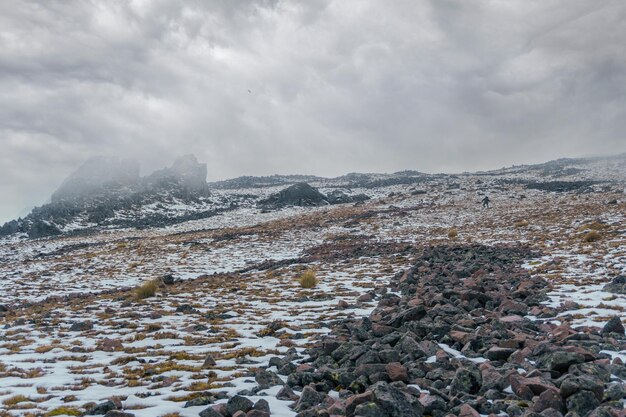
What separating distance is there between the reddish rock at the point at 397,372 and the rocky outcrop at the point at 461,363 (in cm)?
2

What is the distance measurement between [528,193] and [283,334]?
70946mm

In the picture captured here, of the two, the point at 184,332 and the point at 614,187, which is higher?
the point at 614,187

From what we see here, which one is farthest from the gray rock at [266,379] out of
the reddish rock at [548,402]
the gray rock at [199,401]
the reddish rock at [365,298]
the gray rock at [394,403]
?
the reddish rock at [365,298]

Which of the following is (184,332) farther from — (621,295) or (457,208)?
(457,208)

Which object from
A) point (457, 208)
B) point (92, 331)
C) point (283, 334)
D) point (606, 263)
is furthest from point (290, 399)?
point (457, 208)

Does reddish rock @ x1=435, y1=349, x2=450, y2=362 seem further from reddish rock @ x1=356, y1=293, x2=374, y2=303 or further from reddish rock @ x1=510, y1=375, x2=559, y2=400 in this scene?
reddish rock @ x1=356, y1=293, x2=374, y2=303

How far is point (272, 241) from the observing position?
45469 mm

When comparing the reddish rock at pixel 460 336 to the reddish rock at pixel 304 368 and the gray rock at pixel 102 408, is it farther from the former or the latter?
the gray rock at pixel 102 408

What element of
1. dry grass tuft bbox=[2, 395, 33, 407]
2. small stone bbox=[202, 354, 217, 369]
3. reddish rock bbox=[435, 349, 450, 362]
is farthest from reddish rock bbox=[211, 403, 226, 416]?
reddish rock bbox=[435, 349, 450, 362]

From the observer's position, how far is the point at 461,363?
28.2ft

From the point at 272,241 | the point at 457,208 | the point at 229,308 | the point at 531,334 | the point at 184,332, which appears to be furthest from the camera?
the point at 457,208

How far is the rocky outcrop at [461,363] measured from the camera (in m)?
6.66

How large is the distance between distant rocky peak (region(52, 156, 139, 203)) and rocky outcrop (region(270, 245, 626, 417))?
336ft

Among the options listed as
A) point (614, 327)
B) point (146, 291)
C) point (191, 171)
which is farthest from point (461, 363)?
point (191, 171)
